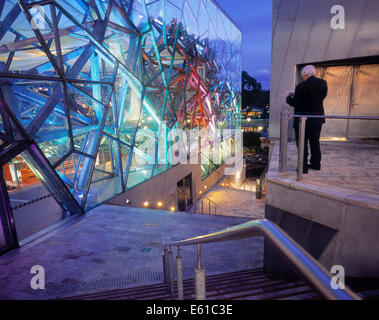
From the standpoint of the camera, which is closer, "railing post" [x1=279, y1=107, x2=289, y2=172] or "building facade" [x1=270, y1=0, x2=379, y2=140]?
"railing post" [x1=279, y1=107, x2=289, y2=172]

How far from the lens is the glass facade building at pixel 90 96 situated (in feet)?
20.5

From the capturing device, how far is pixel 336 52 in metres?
6.86

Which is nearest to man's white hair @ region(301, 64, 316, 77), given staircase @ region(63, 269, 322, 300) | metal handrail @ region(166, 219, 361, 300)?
staircase @ region(63, 269, 322, 300)

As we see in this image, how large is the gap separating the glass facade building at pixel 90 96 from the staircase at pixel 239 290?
11.5ft

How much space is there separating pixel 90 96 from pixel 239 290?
720 cm

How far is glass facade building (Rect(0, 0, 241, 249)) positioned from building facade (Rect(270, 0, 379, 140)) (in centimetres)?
587

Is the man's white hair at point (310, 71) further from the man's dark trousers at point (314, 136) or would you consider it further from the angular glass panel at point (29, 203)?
the angular glass panel at point (29, 203)

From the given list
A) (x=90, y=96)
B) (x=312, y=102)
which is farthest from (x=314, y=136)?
(x=90, y=96)

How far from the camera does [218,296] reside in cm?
279

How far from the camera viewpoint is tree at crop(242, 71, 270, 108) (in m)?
64.4

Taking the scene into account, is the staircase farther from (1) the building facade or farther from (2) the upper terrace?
(1) the building facade
